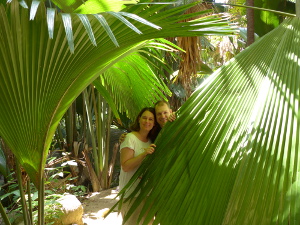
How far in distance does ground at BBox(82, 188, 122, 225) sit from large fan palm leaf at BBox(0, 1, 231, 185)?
8.73ft

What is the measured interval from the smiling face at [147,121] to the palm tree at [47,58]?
60 cm

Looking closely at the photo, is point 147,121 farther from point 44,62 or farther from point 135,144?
point 44,62

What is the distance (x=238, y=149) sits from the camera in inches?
45.7

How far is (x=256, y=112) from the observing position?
1223 millimetres

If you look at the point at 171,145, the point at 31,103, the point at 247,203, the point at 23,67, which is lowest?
the point at 247,203

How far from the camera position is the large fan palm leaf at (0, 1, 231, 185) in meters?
1.23

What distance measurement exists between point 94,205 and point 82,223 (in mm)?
919

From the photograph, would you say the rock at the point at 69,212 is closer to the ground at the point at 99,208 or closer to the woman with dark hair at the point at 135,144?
the ground at the point at 99,208

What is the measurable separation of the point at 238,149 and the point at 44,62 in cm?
72

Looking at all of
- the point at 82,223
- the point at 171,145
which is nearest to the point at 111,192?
the point at 82,223

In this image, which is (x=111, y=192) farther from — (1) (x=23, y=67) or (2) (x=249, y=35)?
(1) (x=23, y=67)

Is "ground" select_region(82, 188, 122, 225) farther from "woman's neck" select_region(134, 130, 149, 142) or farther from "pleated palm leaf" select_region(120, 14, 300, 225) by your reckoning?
"pleated palm leaf" select_region(120, 14, 300, 225)

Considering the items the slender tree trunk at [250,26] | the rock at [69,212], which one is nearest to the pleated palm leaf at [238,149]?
the slender tree trunk at [250,26]

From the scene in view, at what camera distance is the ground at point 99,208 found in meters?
4.18
